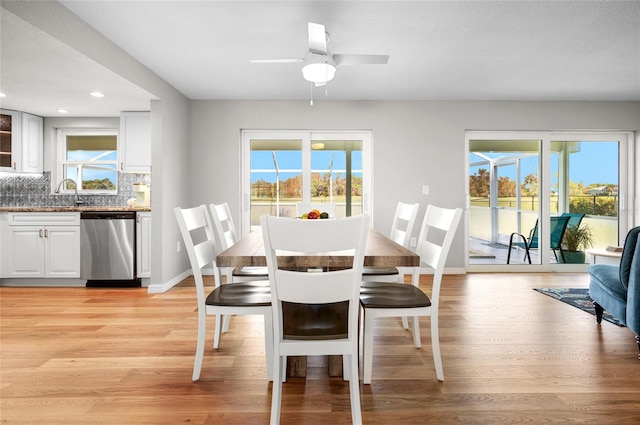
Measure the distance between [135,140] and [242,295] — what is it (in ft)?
10.9

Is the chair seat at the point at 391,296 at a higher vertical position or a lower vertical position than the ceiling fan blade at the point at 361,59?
lower

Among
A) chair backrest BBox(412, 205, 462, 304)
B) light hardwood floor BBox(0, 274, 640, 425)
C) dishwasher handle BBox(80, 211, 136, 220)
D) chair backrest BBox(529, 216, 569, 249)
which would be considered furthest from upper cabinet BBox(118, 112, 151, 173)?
chair backrest BBox(529, 216, 569, 249)

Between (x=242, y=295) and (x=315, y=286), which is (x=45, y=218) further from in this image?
(x=315, y=286)

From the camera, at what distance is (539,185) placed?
526cm

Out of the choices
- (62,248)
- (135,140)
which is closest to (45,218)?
(62,248)

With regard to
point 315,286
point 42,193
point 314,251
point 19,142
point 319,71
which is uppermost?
point 319,71

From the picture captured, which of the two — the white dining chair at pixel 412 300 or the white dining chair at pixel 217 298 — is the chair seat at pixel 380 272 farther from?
the white dining chair at pixel 217 298

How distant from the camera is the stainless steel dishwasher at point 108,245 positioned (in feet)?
14.0

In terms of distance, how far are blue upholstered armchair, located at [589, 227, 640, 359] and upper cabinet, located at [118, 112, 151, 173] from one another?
183 inches

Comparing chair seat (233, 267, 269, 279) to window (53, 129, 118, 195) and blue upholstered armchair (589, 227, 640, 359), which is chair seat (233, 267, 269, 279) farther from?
window (53, 129, 118, 195)

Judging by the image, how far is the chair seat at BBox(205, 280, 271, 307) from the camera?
2.00m

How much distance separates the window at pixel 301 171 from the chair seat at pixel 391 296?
2980 mm

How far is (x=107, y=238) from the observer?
14.0ft

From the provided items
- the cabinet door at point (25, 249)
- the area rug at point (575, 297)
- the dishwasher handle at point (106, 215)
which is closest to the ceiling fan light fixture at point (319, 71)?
the dishwasher handle at point (106, 215)
